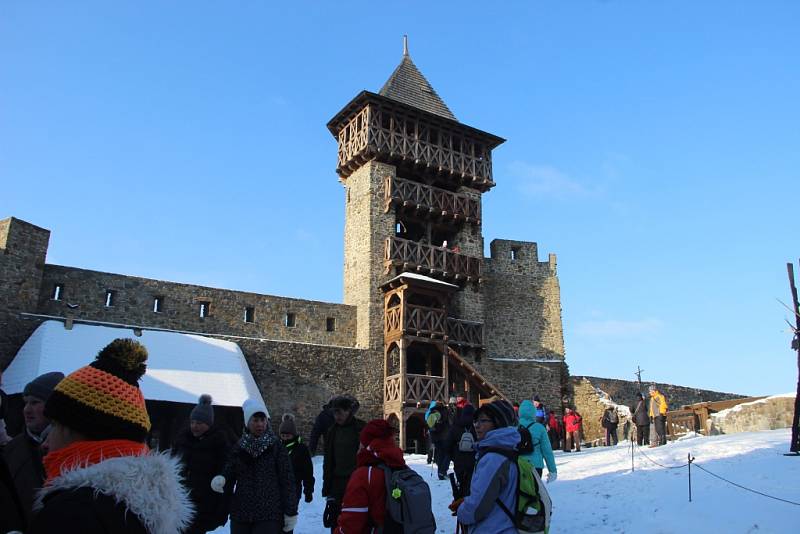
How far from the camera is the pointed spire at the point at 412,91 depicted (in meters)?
24.3

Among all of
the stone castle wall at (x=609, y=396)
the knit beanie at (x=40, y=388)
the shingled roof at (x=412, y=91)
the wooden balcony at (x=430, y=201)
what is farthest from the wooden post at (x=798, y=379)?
the shingled roof at (x=412, y=91)

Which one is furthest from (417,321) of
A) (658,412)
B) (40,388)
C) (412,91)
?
(40,388)

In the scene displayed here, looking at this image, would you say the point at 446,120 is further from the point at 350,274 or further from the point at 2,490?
the point at 2,490

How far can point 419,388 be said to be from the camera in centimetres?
2020

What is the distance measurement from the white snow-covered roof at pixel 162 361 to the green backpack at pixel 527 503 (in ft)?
41.2

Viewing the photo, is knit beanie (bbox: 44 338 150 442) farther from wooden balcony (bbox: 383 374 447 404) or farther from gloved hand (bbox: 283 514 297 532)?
wooden balcony (bbox: 383 374 447 404)

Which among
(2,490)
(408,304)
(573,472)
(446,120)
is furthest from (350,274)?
(2,490)

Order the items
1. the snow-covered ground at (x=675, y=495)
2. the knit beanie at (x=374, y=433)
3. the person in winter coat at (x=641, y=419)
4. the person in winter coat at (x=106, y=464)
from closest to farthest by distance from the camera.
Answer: the person in winter coat at (x=106, y=464), the knit beanie at (x=374, y=433), the snow-covered ground at (x=675, y=495), the person in winter coat at (x=641, y=419)

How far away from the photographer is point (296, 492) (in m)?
5.18

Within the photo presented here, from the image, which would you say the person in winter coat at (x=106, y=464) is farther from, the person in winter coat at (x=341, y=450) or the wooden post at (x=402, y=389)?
the wooden post at (x=402, y=389)

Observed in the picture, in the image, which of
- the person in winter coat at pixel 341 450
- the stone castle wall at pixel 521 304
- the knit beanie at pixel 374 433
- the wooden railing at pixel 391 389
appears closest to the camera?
the knit beanie at pixel 374 433

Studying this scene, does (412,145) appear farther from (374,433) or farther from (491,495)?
(491,495)

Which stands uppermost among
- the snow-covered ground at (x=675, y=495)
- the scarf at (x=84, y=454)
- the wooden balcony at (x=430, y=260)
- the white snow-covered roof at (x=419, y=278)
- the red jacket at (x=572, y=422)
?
the wooden balcony at (x=430, y=260)

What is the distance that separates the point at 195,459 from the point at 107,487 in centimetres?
393
